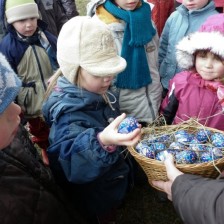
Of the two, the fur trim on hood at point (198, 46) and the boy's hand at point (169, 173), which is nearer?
the boy's hand at point (169, 173)

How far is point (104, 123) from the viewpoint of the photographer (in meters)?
2.23

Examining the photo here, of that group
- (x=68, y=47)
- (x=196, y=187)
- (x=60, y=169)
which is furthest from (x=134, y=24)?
(x=196, y=187)

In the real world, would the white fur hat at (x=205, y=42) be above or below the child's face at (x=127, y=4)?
below

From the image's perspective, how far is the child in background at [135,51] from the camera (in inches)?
109

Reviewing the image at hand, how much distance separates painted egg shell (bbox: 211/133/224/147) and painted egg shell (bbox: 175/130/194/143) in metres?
0.14

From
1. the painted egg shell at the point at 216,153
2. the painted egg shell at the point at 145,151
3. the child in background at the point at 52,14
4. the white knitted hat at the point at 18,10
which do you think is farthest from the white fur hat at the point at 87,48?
the child in background at the point at 52,14

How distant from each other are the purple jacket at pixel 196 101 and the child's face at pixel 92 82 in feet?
2.51

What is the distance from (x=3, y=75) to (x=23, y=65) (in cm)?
212

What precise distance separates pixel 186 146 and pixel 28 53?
1.99m

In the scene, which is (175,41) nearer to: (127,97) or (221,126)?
(127,97)

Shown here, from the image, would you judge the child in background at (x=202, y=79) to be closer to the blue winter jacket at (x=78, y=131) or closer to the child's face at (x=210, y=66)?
the child's face at (x=210, y=66)

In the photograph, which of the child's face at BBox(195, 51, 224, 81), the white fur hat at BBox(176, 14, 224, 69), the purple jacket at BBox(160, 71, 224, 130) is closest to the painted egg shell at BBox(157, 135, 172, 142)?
the purple jacket at BBox(160, 71, 224, 130)

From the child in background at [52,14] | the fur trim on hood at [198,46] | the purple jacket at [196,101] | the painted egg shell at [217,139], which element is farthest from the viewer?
the child in background at [52,14]

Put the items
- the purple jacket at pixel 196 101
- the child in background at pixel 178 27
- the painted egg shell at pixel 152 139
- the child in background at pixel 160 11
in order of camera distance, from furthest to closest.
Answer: the child in background at pixel 160 11
the child in background at pixel 178 27
the purple jacket at pixel 196 101
the painted egg shell at pixel 152 139
